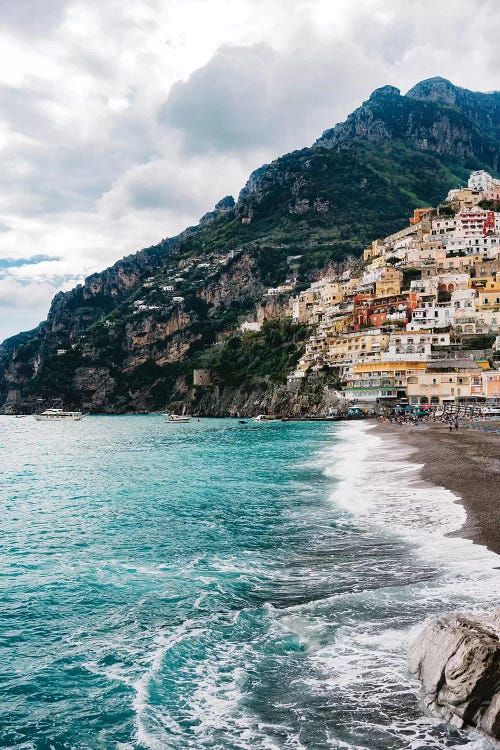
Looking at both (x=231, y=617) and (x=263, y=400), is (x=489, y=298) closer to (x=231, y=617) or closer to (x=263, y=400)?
(x=263, y=400)

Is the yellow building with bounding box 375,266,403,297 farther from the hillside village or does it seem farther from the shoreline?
the shoreline

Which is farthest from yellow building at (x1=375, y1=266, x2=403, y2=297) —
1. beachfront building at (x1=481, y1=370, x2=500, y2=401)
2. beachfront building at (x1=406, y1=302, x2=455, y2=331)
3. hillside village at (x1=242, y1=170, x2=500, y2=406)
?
beachfront building at (x1=481, y1=370, x2=500, y2=401)

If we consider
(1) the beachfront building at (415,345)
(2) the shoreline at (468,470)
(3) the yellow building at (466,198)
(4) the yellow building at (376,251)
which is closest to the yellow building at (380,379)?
(1) the beachfront building at (415,345)

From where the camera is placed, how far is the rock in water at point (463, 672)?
7957mm

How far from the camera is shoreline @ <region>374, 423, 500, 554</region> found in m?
18.8

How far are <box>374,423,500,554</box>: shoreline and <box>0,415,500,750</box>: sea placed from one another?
0.83 metres

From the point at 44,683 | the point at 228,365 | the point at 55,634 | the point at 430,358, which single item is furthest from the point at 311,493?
the point at 228,365

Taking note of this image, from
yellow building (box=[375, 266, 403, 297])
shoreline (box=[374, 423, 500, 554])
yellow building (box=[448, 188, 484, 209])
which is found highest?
yellow building (box=[448, 188, 484, 209])

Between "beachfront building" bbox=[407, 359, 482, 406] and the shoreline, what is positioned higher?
"beachfront building" bbox=[407, 359, 482, 406]

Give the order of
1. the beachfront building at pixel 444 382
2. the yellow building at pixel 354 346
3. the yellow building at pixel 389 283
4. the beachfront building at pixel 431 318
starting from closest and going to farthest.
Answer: the beachfront building at pixel 444 382 < the beachfront building at pixel 431 318 < the yellow building at pixel 354 346 < the yellow building at pixel 389 283

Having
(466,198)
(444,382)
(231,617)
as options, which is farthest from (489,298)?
(231,617)

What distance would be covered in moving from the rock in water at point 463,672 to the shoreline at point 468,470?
7824mm

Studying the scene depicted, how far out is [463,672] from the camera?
26.8 ft

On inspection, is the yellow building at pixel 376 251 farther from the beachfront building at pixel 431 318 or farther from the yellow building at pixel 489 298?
the yellow building at pixel 489 298
